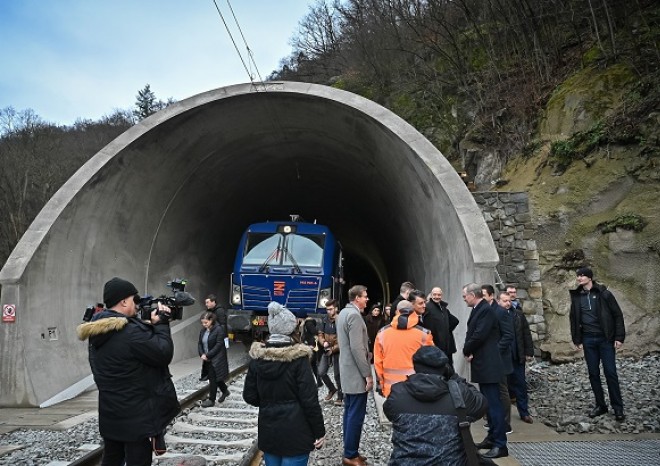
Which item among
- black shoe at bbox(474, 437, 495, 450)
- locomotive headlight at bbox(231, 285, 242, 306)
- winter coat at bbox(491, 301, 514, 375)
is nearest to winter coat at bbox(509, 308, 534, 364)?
winter coat at bbox(491, 301, 514, 375)

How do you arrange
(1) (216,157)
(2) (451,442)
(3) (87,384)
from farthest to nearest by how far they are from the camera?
(1) (216,157) → (3) (87,384) → (2) (451,442)

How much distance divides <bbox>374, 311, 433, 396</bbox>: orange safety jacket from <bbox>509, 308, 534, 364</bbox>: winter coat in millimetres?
2716

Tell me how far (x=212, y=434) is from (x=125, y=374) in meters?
3.18

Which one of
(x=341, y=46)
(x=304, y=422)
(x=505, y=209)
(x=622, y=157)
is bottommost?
(x=304, y=422)

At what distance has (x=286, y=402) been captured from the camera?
125 inches

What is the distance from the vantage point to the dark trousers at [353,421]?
454cm

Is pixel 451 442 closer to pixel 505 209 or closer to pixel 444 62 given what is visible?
pixel 505 209

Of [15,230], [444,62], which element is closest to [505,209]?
[444,62]

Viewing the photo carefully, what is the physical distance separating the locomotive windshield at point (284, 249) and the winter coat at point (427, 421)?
909 centimetres

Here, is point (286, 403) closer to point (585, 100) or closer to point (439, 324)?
point (439, 324)

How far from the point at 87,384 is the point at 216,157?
5.62 metres

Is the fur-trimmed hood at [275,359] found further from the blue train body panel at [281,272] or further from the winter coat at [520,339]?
the blue train body panel at [281,272]

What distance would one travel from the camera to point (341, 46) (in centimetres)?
3500

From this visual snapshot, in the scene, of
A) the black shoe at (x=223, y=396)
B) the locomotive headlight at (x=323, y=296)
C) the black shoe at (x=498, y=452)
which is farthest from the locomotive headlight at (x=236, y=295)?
the black shoe at (x=498, y=452)
